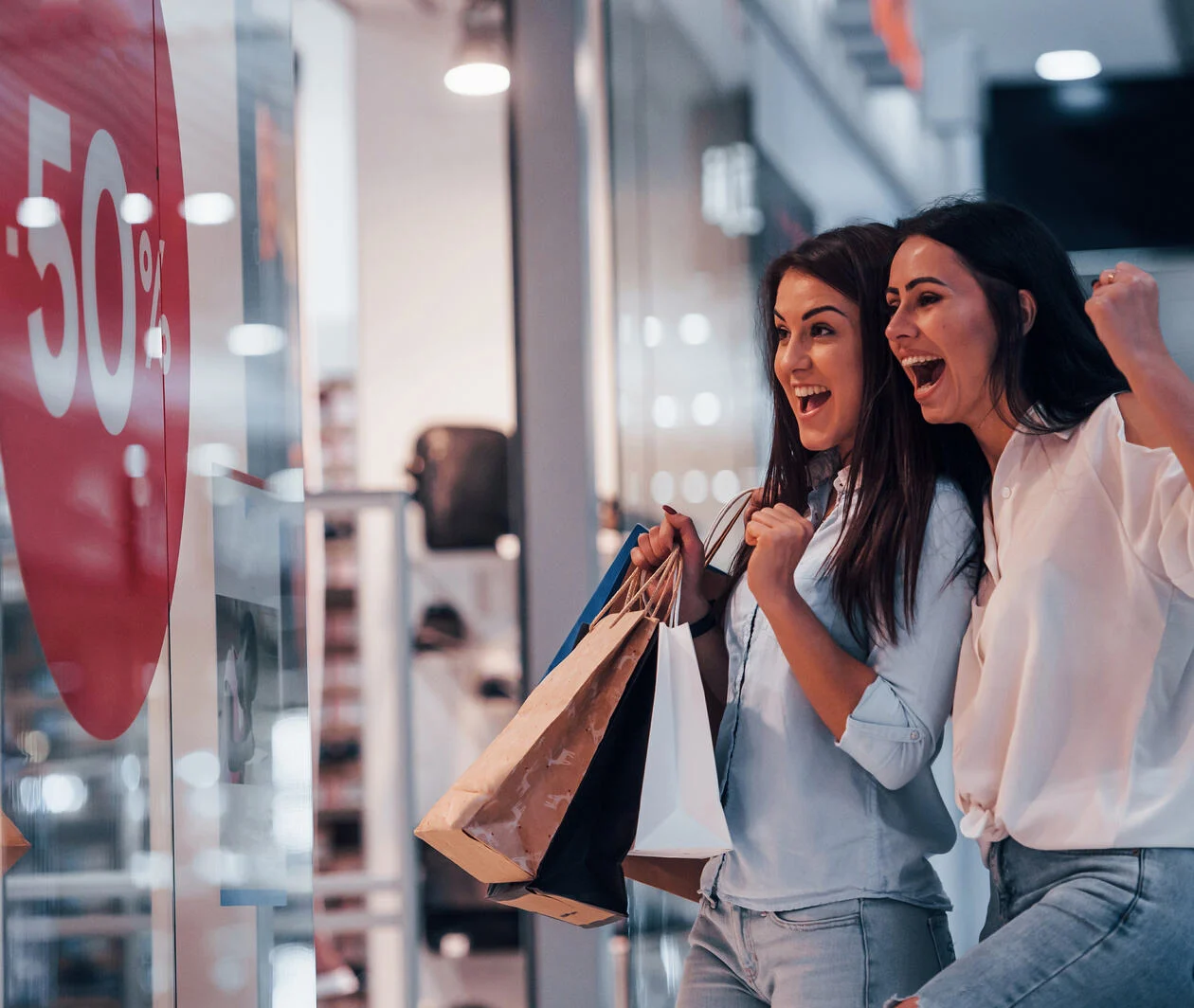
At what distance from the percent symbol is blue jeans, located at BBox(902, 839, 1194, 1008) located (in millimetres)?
934

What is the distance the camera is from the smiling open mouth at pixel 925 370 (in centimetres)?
148

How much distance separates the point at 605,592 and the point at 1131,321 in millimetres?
693

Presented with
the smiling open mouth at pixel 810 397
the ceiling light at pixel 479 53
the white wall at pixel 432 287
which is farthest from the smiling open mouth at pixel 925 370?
the white wall at pixel 432 287

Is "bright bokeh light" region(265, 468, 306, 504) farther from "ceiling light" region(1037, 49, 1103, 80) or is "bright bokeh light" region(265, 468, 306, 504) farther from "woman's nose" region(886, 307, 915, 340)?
"ceiling light" region(1037, 49, 1103, 80)

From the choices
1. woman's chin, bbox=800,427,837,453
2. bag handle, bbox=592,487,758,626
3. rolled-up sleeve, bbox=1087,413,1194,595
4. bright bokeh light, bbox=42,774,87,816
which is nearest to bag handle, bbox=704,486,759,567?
bag handle, bbox=592,487,758,626

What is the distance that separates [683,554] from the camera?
5.32ft

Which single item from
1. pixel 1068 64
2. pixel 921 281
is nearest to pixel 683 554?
pixel 921 281

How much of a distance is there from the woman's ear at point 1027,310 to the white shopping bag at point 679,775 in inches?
19.5

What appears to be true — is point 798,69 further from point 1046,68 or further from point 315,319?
point 315,319

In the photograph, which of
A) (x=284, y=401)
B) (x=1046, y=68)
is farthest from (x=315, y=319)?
(x=284, y=401)

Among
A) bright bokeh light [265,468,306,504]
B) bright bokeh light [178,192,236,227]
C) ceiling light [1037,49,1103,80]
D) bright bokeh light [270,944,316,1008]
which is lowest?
bright bokeh light [270,944,316,1008]

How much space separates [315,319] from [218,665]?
4.30 metres

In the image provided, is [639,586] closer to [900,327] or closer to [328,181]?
[900,327]

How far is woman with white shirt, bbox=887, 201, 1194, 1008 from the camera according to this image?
50.2 inches
